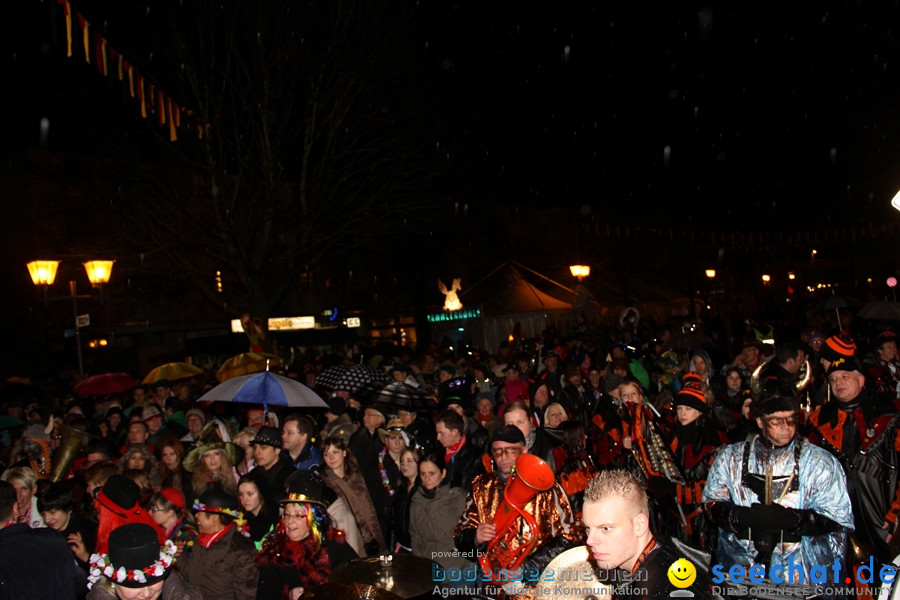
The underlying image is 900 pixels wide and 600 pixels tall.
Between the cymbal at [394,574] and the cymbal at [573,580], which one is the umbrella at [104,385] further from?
the cymbal at [573,580]

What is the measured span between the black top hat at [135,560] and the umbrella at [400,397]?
13.9ft

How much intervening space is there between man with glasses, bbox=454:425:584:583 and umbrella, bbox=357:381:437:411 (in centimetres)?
334

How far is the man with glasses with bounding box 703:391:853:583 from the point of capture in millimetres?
3906

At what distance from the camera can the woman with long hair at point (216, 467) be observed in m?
5.94

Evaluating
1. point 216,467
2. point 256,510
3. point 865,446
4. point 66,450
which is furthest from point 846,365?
point 66,450

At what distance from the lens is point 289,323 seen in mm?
26250

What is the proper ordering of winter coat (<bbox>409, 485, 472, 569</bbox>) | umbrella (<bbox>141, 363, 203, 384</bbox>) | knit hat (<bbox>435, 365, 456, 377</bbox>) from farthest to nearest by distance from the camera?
knit hat (<bbox>435, 365, 456, 377</bbox>) → umbrella (<bbox>141, 363, 203, 384</bbox>) → winter coat (<bbox>409, 485, 472, 569</bbox>)

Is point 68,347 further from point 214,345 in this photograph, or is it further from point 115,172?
point 115,172

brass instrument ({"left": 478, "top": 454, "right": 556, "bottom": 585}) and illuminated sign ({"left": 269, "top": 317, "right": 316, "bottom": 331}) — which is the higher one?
illuminated sign ({"left": 269, "top": 317, "right": 316, "bottom": 331})

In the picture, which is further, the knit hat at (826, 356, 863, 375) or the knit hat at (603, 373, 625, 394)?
the knit hat at (603, 373, 625, 394)

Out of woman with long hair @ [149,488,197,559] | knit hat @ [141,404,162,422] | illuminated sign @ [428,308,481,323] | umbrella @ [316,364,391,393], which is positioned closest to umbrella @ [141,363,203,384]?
knit hat @ [141,404,162,422]

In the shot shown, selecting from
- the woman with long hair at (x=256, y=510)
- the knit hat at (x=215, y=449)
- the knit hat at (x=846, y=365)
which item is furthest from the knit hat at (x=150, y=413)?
the knit hat at (x=846, y=365)

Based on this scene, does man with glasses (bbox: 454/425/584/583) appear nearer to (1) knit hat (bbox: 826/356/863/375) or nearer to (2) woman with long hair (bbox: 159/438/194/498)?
(1) knit hat (bbox: 826/356/863/375)

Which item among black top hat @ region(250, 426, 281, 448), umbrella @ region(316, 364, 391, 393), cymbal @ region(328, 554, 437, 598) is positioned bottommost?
cymbal @ region(328, 554, 437, 598)
